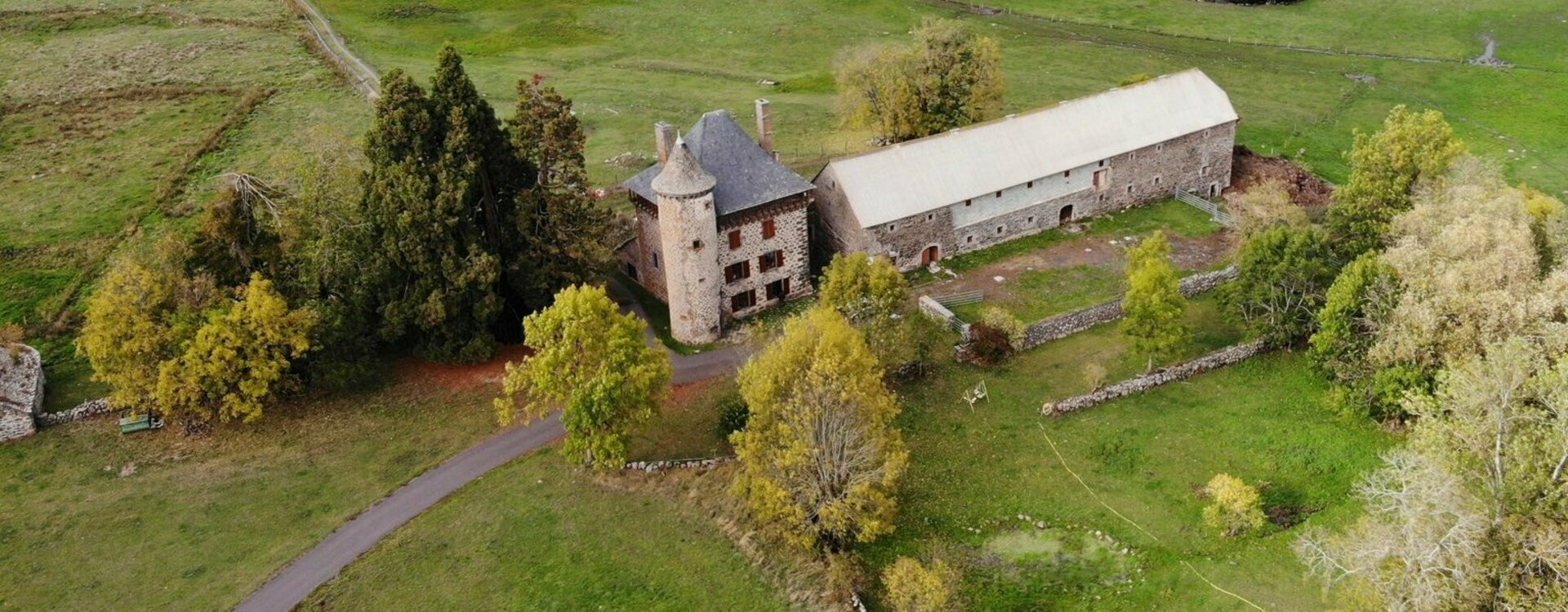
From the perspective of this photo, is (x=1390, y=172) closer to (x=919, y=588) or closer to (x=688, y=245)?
(x=688, y=245)

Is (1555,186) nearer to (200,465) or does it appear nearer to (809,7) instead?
(809,7)

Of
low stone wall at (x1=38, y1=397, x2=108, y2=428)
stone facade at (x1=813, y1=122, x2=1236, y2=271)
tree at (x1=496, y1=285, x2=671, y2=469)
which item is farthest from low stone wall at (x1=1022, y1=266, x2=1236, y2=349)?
low stone wall at (x1=38, y1=397, x2=108, y2=428)

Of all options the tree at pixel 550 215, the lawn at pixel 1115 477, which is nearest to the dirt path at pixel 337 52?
the tree at pixel 550 215

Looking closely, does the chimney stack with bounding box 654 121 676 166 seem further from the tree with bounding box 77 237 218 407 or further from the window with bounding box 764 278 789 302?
the tree with bounding box 77 237 218 407

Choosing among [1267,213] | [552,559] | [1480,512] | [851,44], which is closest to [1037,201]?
[1267,213]

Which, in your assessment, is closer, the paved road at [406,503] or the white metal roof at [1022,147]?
the paved road at [406,503]

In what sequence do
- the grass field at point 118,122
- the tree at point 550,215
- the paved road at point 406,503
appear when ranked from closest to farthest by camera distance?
1. the paved road at point 406,503
2. the tree at point 550,215
3. the grass field at point 118,122

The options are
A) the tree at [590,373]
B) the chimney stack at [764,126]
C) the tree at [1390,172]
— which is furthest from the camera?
the chimney stack at [764,126]

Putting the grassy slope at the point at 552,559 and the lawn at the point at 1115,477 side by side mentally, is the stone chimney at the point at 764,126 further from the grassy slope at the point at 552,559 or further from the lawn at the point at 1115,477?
the grassy slope at the point at 552,559
